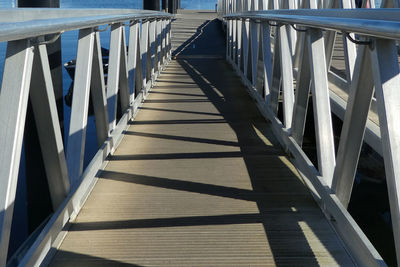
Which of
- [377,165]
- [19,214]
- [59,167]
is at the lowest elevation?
[19,214]

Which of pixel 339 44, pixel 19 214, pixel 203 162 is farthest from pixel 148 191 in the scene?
pixel 339 44

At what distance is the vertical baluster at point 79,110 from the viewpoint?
258 centimetres

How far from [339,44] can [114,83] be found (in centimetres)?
878

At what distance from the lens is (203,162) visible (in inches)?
137

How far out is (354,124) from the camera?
2.11 meters

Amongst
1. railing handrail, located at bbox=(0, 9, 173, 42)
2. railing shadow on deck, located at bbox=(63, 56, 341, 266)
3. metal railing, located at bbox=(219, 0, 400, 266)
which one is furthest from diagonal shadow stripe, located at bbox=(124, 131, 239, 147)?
railing handrail, located at bbox=(0, 9, 173, 42)

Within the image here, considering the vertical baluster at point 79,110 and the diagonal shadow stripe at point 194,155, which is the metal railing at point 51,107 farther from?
the diagonal shadow stripe at point 194,155

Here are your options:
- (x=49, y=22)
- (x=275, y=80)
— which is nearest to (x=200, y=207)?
(x=49, y=22)

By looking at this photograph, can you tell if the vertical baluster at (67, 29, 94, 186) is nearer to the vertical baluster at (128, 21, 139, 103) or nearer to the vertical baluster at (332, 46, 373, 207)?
the vertical baluster at (332, 46, 373, 207)

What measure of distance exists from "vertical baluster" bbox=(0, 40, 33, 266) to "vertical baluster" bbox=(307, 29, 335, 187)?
1509mm

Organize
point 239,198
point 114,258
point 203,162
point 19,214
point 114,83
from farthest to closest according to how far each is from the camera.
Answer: point 19,214 → point 114,83 → point 203,162 → point 239,198 → point 114,258

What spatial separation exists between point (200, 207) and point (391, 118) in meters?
1.29

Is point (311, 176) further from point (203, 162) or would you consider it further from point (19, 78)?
point (19, 78)

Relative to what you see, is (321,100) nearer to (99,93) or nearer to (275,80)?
(99,93)
